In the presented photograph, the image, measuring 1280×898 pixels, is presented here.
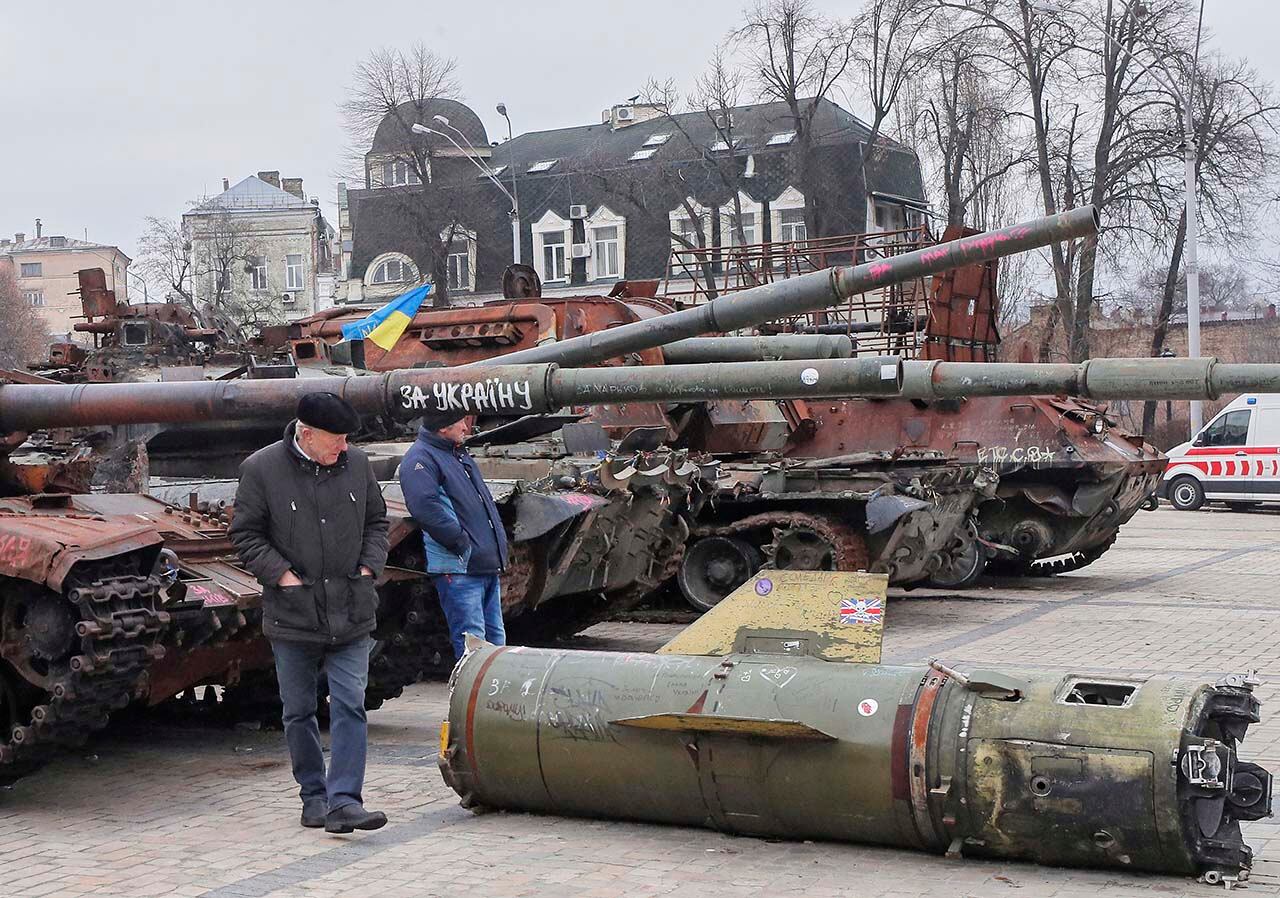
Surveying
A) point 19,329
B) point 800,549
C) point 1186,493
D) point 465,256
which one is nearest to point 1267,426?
point 1186,493

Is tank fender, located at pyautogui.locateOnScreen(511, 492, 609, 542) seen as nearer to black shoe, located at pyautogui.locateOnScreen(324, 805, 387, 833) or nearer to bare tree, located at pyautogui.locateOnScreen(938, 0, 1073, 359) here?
black shoe, located at pyautogui.locateOnScreen(324, 805, 387, 833)

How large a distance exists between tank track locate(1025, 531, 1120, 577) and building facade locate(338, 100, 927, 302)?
1836 cm

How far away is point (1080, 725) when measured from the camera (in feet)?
19.1

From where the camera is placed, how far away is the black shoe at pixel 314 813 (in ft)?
22.3

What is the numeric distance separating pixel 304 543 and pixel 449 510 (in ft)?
5.74

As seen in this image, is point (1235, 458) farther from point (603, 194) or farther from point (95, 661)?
point (603, 194)

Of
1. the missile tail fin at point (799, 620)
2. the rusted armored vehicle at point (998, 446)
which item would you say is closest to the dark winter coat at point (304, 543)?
the missile tail fin at point (799, 620)

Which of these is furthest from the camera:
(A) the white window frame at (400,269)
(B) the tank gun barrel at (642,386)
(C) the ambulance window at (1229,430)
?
(A) the white window frame at (400,269)

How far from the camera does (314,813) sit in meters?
6.82

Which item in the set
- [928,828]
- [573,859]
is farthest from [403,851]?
[928,828]

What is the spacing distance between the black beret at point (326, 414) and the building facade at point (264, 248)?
40146 millimetres

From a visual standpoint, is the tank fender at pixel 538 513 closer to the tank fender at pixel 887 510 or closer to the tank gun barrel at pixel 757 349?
the tank gun barrel at pixel 757 349

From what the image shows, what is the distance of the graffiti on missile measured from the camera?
6551mm

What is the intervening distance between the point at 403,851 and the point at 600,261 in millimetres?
44139
